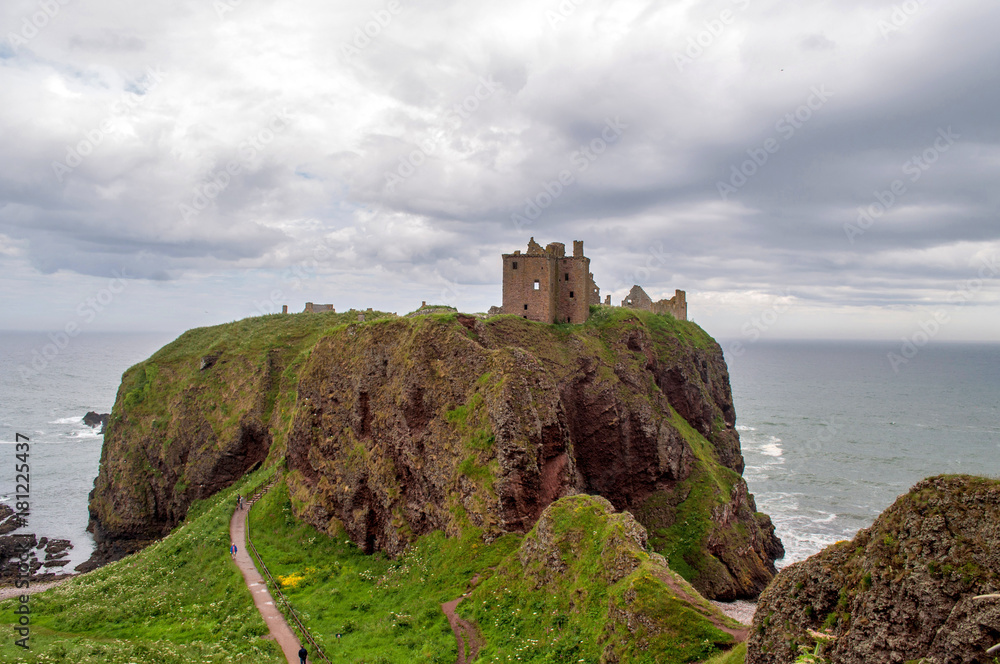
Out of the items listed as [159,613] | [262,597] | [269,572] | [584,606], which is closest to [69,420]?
[159,613]

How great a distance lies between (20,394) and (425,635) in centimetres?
19099

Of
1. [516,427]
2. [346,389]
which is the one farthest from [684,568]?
[346,389]

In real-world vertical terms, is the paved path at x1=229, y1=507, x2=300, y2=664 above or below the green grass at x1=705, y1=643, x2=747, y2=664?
below

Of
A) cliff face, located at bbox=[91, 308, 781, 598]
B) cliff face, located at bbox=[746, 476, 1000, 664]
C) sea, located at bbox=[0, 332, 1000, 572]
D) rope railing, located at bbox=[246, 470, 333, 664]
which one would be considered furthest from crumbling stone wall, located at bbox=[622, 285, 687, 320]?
cliff face, located at bbox=[746, 476, 1000, 664]

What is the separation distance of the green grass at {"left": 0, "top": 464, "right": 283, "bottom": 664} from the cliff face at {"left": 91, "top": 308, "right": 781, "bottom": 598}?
8929mm

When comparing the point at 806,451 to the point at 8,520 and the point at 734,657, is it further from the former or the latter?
the point at 8,520

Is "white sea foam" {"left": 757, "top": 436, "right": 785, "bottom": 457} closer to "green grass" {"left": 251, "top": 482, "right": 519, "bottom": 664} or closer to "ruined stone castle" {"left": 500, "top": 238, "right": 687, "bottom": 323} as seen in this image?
"ruined stone castle" {"left": 500, "top": 238, "right": 687, "bottom": 323}

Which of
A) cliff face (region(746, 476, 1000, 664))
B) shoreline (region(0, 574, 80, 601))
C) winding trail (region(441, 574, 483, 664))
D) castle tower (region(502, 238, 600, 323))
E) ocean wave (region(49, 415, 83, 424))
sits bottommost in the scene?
shoreline (region(0, 574, 80, 601))

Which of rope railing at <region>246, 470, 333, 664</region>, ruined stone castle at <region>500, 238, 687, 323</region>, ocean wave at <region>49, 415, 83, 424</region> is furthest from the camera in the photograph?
ocean wave at <region>49, 415, 83, 424</region>

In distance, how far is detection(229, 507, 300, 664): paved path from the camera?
93.7ft

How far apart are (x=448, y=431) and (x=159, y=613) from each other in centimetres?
2104

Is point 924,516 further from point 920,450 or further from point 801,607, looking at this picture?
point 920,450

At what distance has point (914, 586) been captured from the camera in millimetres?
11680

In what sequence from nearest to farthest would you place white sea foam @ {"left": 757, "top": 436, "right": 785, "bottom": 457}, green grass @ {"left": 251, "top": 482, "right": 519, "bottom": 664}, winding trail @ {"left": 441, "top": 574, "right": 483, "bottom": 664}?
winding trail @ {"left": 441, "top": 574, "right": 483, "bottom": 664}
green grass @ {"left": 251, "top": 482, "right": 519, "bottom": 664}
white sea foam @ {"left": 757, "top": 436, "right": 785, "bottom": 457}
